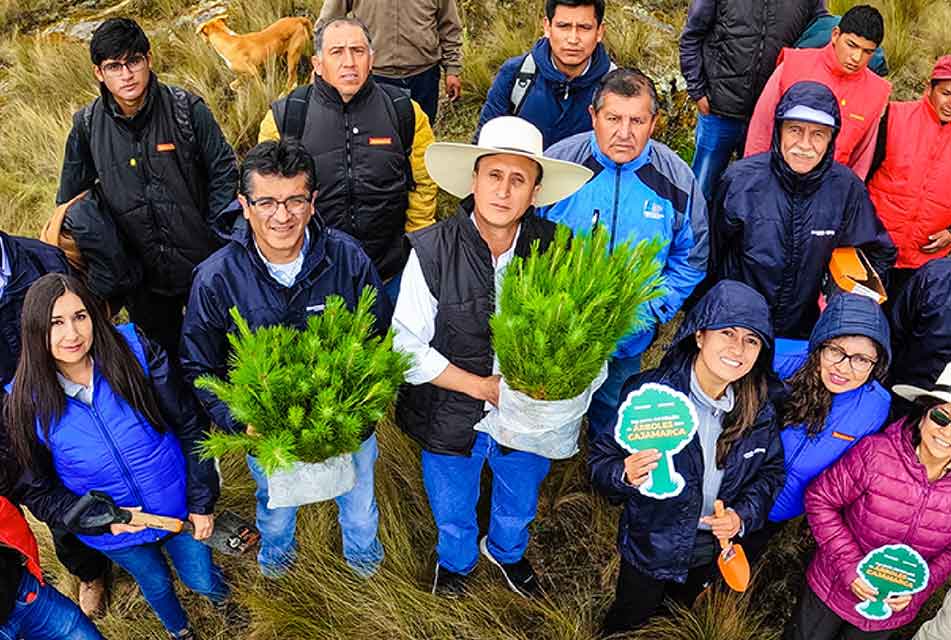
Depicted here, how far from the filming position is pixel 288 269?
278 centimetres

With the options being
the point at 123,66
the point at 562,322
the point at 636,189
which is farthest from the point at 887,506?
the point at 123,66

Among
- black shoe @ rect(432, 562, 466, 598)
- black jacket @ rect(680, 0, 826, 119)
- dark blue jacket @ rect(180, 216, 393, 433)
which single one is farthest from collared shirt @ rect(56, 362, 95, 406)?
black jacket @ rect(680, 0, 826, 119)

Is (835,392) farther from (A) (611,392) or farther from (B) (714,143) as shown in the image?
(B) (714,143)

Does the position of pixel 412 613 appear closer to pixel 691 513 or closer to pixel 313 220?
pixel 691 513

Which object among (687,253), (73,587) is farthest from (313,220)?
(73,587)

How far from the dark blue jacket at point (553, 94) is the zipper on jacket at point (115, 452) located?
2331mm

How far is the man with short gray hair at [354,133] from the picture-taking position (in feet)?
11.6

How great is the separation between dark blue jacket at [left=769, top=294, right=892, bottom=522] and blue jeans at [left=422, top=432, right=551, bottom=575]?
3.45 ft

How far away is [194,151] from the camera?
12.2 ft

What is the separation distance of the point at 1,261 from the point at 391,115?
6.37 ft

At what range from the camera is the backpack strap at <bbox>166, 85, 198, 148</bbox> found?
363 centimetres

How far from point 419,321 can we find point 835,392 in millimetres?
1698

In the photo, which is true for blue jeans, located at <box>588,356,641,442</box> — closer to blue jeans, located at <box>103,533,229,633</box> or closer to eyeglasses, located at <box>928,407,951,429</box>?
eyeglasses, located at <box>928,407,951,429</box>

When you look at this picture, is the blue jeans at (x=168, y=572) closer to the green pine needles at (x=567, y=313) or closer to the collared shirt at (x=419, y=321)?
the collared shirt at (x=419, y=321)
